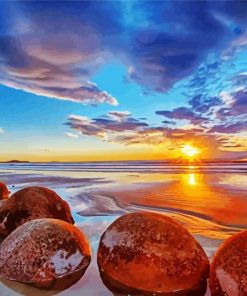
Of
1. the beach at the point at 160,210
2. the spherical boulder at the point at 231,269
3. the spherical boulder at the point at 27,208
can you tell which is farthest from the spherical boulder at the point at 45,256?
the spherical boulder at the point at 231,269

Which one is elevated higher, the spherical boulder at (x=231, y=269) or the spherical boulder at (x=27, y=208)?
the spherical boulder at (x=27, y=208)

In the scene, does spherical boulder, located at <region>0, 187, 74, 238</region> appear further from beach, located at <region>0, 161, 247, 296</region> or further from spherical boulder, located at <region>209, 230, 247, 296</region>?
spherical boulder, located at <region>209, 230, 247, 296</region>

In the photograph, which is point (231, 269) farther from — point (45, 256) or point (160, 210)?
point (160, 210)

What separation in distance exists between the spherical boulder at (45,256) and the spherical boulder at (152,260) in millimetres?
199

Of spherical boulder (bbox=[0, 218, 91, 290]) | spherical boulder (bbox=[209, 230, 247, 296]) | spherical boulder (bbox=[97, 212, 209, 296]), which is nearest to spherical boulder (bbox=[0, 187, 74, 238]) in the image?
spherical boulder (bbox=[0, 218, 91, 290])

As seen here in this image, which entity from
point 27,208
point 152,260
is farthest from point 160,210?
point 152,260

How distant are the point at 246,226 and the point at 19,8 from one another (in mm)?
5007

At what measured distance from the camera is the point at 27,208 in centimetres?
334

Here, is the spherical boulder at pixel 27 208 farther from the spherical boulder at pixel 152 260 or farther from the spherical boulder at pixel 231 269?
the spherical boulder at pixel 231 269

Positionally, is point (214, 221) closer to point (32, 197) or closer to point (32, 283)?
point (32, 197)

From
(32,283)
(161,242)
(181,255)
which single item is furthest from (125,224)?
(32,283)

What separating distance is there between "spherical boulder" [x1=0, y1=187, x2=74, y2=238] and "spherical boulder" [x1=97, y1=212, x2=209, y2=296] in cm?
112

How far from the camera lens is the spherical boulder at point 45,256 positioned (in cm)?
230

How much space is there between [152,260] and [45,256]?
0.75 m
